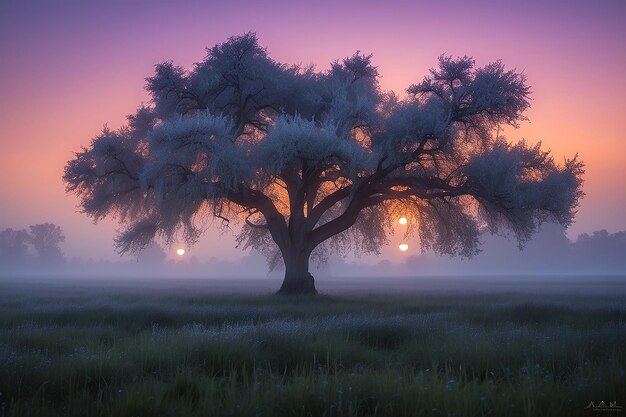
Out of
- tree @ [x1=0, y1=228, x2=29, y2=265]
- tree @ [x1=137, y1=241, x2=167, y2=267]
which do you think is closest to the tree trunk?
tree @ [x1=137, y1=241, x2=167, y2=267]

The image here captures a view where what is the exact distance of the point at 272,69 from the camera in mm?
24344

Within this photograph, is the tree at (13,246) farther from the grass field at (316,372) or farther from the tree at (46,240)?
the grass field at (316,372)

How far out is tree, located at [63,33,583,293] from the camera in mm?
20125

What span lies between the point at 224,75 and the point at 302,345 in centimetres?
1860

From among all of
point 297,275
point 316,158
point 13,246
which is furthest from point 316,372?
point 13,246

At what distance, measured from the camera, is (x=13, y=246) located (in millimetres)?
166375

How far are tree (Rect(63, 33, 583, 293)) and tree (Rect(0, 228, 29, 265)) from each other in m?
165

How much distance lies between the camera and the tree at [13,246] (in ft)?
538

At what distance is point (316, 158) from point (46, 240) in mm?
165278

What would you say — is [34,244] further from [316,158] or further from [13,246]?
[316,158]

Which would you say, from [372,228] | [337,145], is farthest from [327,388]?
[372,228]

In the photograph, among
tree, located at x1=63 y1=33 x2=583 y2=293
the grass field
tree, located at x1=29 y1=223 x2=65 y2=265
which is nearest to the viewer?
the grass field

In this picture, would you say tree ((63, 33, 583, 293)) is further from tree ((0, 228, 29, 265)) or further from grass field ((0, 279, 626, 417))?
tree ((0, 228, 29, 265))

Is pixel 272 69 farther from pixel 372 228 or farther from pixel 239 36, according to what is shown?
pixel 372 228
